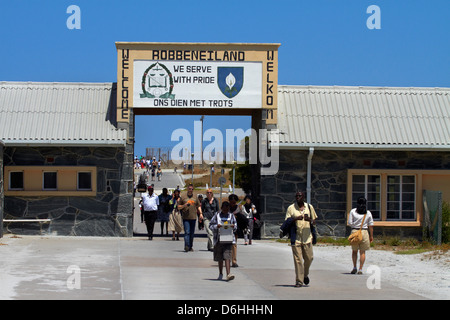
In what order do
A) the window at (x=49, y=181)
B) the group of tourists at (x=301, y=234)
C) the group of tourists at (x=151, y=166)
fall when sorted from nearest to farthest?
1. the group of tourists at (x=301, y=234)
2. the window at (x=49, y=181)
3. the group of tourists at (x=151, y=166)

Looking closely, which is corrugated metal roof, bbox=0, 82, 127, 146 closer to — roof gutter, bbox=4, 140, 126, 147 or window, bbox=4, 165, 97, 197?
roof gutter, bbox=4, 140, 126, 147

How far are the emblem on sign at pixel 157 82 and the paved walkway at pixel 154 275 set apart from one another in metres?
4.91

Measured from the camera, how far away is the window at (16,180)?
76.4ft

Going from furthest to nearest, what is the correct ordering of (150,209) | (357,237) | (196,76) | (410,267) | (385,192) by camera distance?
(385,192) → (196,76) → (150,209) → (410,267) → (357,237)

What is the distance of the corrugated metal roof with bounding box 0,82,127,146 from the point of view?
75.2ft

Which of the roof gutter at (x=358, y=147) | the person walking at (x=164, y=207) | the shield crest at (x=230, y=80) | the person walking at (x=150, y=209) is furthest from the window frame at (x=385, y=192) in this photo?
the person walking at (x=150, y=209)

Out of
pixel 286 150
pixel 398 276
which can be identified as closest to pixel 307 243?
pixel 398 276

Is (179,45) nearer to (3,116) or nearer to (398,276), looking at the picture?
(3,116)

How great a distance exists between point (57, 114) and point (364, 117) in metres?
9.42

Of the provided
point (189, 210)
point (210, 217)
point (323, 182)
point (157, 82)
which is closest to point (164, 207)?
point (210, 217)

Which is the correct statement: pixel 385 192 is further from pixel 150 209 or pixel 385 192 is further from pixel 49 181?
pixel 49 181

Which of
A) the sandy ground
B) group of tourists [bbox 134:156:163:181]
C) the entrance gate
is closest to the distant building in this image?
the entrance gate

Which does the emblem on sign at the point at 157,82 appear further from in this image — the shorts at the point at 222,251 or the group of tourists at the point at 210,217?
the shorts at the point at 222,251

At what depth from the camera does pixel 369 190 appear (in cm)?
2381
